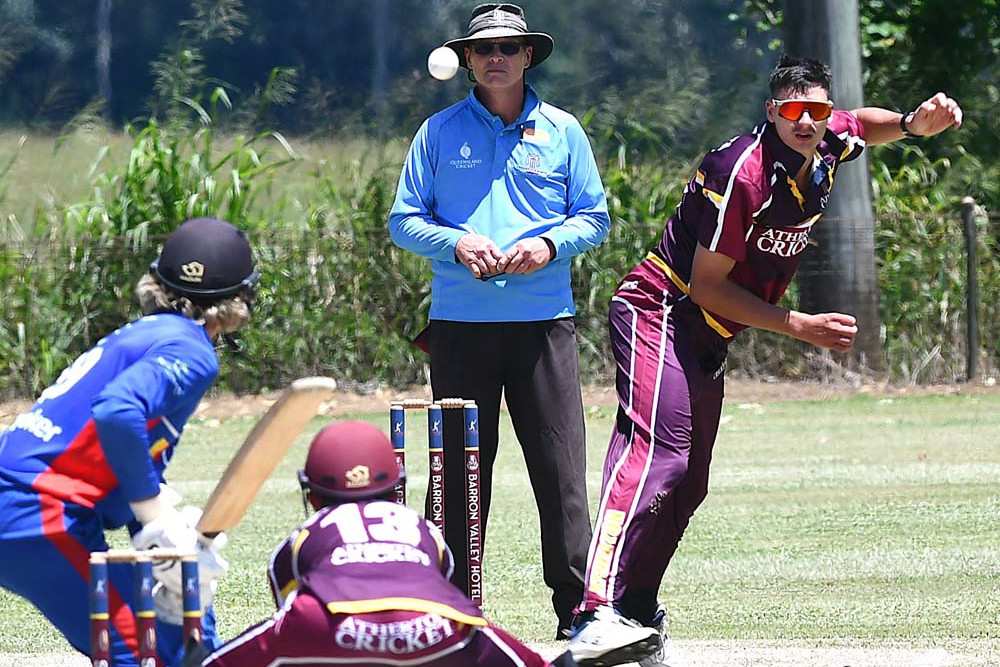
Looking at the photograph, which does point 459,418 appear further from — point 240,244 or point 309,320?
point 309,320

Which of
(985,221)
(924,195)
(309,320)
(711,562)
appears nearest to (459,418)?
(711,562)

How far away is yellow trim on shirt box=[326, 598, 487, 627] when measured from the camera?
4.08 meters

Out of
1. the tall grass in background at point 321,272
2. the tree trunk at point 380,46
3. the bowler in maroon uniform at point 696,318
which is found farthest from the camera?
the tree trunk at point 380,46

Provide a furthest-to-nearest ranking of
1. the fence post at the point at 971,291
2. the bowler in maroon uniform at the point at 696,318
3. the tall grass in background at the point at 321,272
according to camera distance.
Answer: the fence post at the point at 971,291 → the tall grass in background at the point at 321,272 → the bowler in maroon uniform at the point at 696,318

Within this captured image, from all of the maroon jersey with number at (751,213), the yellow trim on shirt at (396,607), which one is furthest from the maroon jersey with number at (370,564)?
the maroon jersey with number at (751,213)

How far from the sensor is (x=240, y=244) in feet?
15.1

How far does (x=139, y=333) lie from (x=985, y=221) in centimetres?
1253

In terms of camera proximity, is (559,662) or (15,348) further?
(15,348)

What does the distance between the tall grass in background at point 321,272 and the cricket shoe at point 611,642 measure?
9735mm

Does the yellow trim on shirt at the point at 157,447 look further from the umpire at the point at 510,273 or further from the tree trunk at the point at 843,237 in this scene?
the tree trunk at the point at 843,237

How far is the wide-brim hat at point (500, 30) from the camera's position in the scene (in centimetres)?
655

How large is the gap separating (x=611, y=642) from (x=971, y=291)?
10.8 m

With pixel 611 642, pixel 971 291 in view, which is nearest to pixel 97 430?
pixel 611 642

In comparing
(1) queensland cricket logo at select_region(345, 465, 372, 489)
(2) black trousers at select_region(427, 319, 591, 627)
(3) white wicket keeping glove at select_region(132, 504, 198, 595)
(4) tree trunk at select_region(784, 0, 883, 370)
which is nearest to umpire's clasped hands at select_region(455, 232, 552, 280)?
(2) black trousers at select_region(427, 319, 591, 627)
